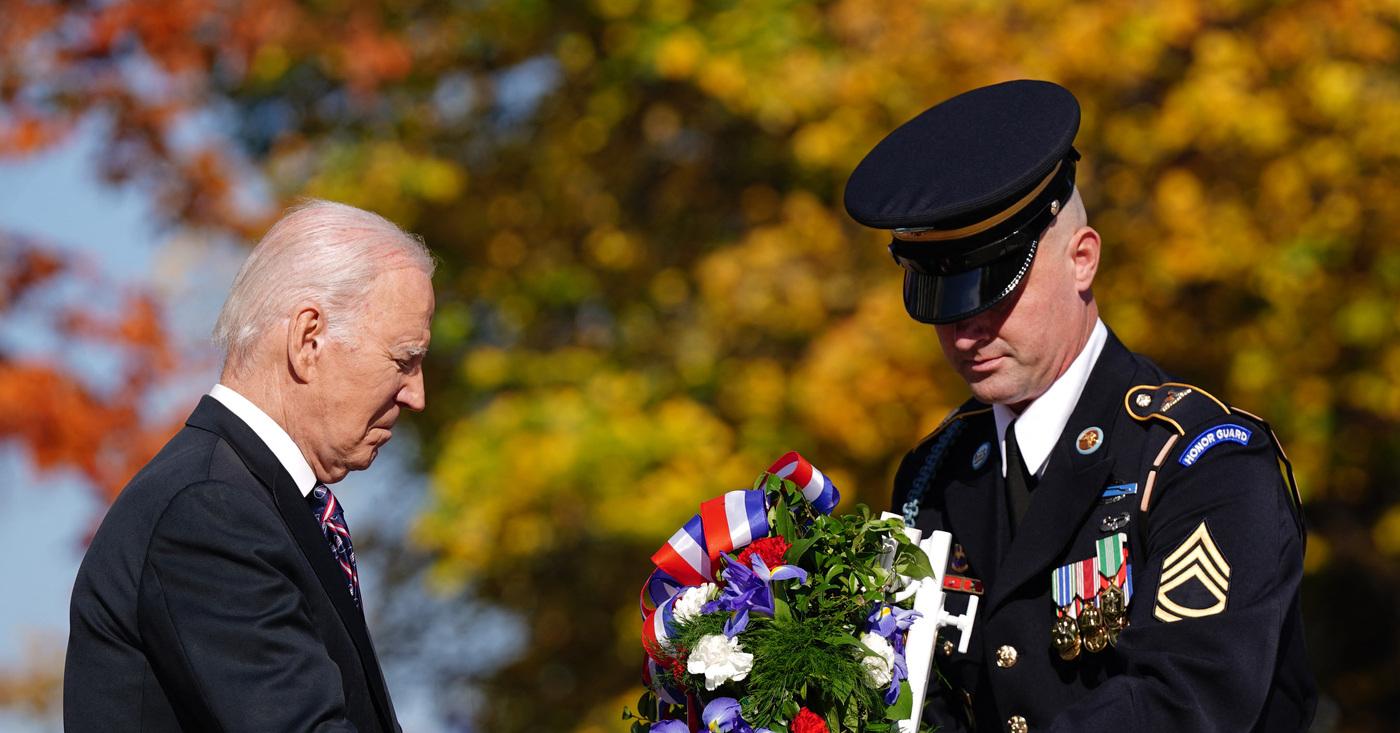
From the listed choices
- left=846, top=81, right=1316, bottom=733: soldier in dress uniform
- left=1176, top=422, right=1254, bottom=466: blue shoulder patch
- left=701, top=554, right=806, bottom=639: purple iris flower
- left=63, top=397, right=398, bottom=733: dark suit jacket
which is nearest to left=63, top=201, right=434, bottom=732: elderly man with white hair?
left=63, top=397, right=398, bottom=733: dark suit jacket

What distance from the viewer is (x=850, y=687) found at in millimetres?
2881

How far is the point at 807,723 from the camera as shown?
286 centimetres

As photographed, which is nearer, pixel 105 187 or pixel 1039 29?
pixel 1039 29

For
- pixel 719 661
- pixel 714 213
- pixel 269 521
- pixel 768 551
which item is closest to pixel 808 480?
pixel 768 551

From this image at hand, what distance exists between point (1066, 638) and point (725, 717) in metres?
0.71

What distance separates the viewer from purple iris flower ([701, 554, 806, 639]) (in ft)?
9.54

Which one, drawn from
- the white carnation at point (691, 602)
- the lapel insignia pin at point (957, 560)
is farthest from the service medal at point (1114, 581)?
the white carnation at point (691, 602)

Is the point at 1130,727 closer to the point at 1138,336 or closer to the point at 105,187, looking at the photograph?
the point at 1138,336

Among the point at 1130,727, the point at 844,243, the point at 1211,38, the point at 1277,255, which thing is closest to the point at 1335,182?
the point at 1277,255

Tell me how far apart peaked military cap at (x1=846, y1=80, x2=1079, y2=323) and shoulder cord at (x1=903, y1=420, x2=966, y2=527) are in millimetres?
477

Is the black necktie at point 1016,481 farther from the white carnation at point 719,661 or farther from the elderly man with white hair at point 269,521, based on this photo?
the elderly man with white hair at point 269,521

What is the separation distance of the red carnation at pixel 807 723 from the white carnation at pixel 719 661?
118 millimetres

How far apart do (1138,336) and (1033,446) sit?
3.65 m

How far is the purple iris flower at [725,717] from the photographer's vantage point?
9.50ft
